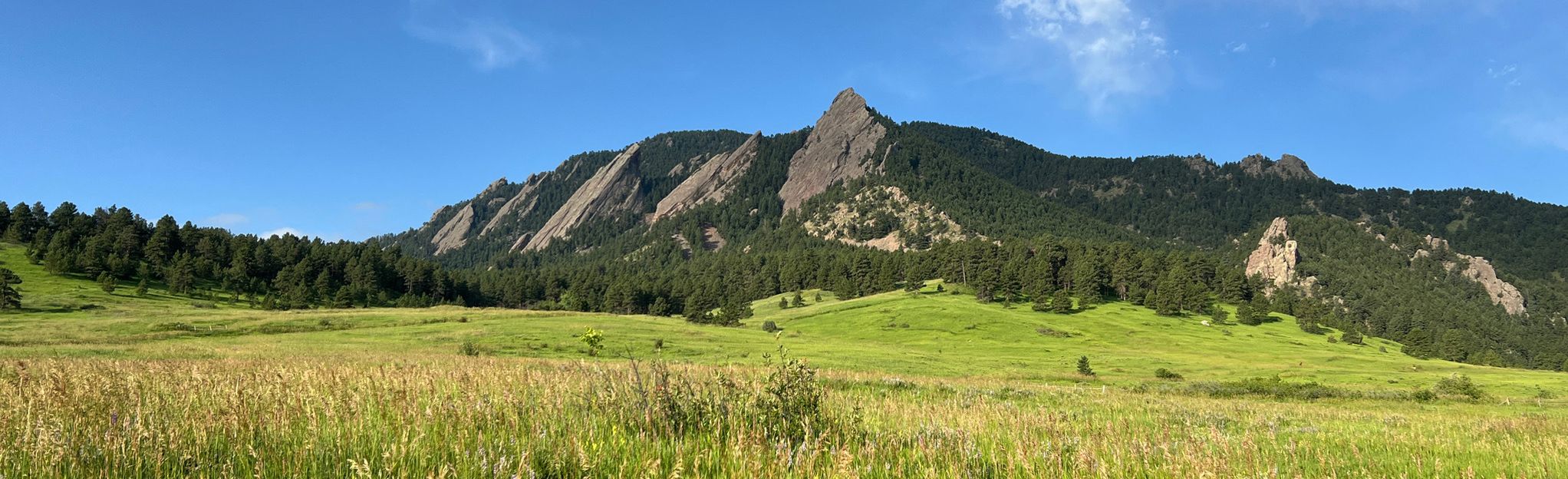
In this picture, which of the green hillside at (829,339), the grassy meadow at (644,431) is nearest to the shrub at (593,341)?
the green hillside at (829,339)

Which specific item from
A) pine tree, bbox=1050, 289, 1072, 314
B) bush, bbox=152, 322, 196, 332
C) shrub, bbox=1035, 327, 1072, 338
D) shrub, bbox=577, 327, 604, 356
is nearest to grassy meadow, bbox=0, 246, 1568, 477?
shrub, bbox=577, 327, 604, 356

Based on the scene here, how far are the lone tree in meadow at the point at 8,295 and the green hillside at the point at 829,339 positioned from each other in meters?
1.89

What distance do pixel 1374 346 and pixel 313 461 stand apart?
125 metres

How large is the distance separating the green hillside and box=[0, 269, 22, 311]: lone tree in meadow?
6.19 feet

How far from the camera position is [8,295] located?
71.1 metres

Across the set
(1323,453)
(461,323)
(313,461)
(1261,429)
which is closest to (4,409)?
(313,461)

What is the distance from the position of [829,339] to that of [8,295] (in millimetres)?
87167

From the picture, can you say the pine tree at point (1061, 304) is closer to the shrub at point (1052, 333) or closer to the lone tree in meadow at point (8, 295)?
the shrub at point (1052, 333)

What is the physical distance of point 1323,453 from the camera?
848 cm

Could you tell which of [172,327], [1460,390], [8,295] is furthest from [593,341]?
[8,295]

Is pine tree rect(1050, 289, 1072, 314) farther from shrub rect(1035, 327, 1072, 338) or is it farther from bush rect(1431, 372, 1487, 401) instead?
bush rect(1431, 372, 1487, 401)

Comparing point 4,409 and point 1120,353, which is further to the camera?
point 1120,353

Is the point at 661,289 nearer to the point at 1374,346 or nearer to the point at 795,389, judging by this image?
the point at 1374,346

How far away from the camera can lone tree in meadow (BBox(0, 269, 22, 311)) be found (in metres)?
70.3
